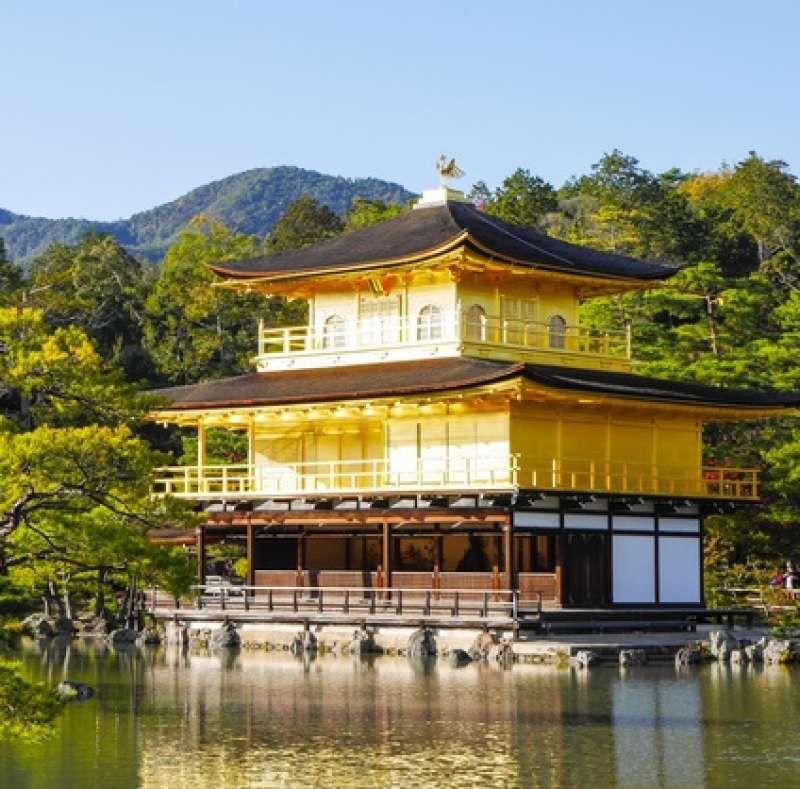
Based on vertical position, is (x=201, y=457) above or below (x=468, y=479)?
above

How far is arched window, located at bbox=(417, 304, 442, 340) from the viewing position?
46375 mm

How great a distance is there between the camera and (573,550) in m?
42.9

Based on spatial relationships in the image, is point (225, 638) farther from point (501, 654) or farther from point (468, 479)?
point (501, 654)

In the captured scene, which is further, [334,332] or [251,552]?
[334,332]

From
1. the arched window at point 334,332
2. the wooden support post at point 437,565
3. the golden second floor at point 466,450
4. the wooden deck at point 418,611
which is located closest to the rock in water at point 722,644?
the wooden deck at point 418,611

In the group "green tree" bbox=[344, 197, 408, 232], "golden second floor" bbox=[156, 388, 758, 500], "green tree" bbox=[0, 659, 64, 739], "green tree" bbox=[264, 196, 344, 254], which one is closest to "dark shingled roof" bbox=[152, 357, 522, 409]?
"golden second floor" bbox=[156, 388, 758, 500]

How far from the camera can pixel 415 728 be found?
27.5m

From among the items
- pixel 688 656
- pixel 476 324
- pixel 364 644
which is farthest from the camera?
pixel 476 324

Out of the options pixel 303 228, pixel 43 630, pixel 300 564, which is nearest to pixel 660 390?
pixel 300 564

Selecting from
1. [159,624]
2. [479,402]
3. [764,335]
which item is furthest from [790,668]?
[764,335]

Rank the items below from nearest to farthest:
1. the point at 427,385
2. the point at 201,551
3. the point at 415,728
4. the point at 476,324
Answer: the point at 415,728, the point at 427,385, the point at 476,324, the point at 201,551

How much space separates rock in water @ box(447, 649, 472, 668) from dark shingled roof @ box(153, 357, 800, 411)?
5949 millimetres

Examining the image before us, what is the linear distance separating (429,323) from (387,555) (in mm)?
6601

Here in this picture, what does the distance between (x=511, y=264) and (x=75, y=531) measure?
81.9ft
